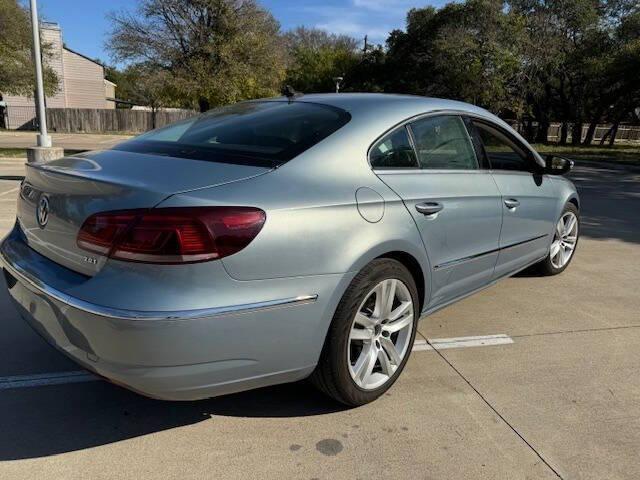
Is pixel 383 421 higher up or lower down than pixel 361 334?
lower down

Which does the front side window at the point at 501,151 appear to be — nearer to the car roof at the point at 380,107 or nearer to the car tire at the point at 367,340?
the car roof at the point at 380,107

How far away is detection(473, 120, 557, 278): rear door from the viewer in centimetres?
404

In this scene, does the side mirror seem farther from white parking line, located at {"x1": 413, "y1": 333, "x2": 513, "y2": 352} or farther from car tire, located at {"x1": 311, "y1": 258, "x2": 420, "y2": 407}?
car tire, located at {"x1": 311, "y1": 258, "x2": 420, "y2": 407}

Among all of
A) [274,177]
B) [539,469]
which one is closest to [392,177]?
[274,177]

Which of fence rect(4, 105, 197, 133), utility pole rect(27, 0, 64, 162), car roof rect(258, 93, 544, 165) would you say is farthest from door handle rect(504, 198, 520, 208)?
→ fence rect(4, 105, 197, 133)

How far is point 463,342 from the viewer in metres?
3.90

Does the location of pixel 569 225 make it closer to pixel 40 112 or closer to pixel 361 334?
pixel 361 334

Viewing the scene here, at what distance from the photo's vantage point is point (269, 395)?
10.3ft

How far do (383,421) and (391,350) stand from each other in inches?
15.8

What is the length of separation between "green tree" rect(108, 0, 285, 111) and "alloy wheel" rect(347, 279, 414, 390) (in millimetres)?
14529

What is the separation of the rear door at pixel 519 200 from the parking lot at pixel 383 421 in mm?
632

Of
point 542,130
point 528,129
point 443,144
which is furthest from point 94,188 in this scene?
point 528,129

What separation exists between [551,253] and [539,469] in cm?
Result: 314

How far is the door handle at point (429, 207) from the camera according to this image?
3.12m
